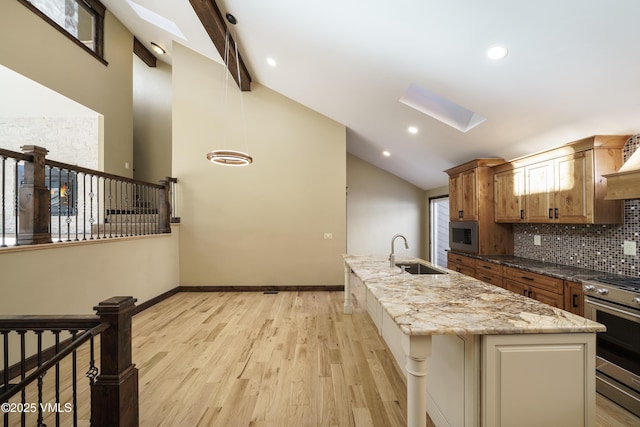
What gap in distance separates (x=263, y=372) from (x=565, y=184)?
3638mm

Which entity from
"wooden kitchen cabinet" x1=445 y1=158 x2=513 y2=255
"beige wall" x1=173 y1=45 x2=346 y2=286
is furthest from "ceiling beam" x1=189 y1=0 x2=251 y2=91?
"wooden kitchen cabinet" x1=445 y1=158 x2=513 y2=255

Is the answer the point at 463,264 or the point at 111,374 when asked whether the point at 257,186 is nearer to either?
the point at 463,264

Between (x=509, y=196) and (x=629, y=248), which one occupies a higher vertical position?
(x=509, y=196)

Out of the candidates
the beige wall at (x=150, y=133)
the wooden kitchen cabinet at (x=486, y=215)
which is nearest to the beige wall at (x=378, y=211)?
the wooden kitchen cabinet at (x=486, y=215)

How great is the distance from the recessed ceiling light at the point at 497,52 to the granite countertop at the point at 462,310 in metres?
1.91

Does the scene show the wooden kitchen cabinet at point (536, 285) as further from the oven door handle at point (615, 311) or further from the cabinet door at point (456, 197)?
the cabinet door at point (456, 197)

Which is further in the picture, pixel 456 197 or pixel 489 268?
pixel 456 197

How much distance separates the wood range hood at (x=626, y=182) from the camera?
7.30ft

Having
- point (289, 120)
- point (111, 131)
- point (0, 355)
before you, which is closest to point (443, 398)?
point (0, 355)

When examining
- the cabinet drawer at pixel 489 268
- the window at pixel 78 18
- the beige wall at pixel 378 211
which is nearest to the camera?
the cabinet drawer at pixel 489 268

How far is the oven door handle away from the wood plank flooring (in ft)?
2.23

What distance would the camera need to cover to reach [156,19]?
510 centimetres

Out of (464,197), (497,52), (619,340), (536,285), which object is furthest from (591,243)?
(497,52)

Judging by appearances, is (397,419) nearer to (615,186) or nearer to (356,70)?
(615,186)
